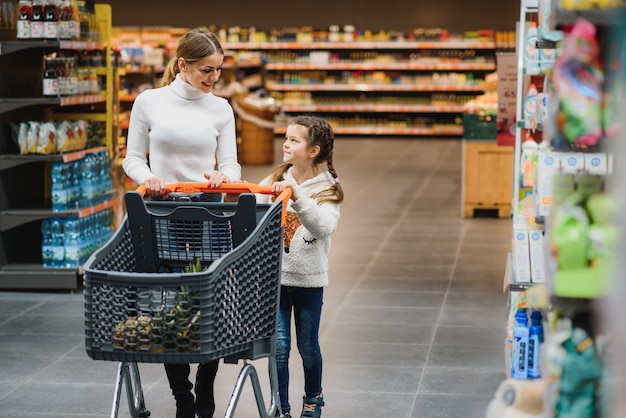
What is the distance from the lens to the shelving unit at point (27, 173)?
21.8ft

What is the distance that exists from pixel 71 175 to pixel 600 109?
5.23 metres

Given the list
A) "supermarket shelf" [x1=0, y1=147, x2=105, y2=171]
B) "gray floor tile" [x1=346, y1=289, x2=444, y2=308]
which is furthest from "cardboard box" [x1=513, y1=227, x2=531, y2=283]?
"supermarket shelf" [x1=0, y1=147, x2=105, y2=171]

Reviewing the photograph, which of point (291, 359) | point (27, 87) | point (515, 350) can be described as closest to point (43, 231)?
point (27, 87)

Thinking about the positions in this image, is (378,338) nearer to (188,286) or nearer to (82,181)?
(82,181)

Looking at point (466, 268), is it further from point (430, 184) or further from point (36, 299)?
point (430, 184)

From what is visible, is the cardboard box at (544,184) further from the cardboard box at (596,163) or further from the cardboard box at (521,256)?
the cardboard box at (521,256)

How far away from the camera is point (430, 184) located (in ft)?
41.5

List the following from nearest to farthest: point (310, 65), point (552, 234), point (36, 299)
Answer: point (552, 234)
point (36, 299)
point (310, 65)

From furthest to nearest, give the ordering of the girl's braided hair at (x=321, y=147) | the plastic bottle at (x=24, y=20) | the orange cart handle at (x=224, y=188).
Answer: the plastic bottle at (x=24, y=20)
the girl's braided hair at (x=321, y=147)
the orange cart handle at (x=224, y=188)

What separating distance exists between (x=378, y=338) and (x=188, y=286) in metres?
2.85

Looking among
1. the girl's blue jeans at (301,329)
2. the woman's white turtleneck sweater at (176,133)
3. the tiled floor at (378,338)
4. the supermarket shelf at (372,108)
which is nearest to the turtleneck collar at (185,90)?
the woman's white turtleneck sweater at (176,133)

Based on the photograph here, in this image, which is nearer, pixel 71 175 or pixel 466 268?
pixel 71 175

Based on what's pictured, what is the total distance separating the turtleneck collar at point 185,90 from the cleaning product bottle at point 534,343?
1.44 metres

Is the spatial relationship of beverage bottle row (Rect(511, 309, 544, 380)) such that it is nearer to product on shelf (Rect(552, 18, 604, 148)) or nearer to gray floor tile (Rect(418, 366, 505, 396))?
gray floor tile (Rect(418, 366, 505, 396))
